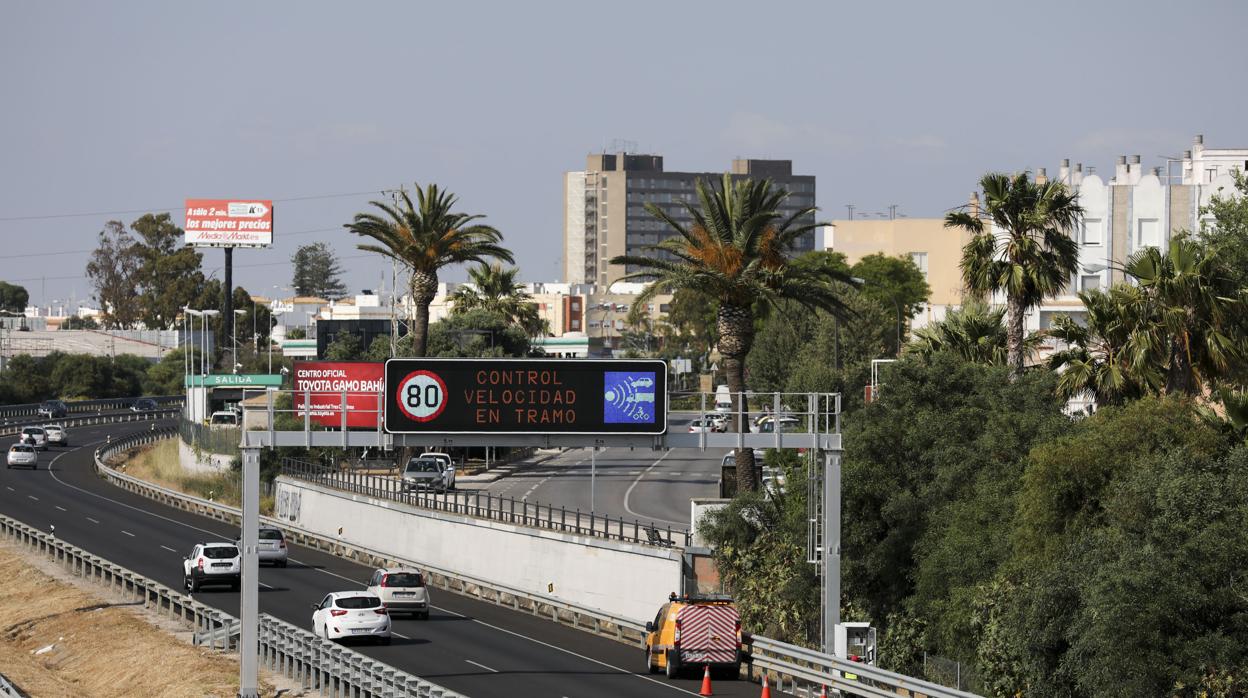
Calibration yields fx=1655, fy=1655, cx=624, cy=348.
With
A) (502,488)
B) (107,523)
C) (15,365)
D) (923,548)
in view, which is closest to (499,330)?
(502,488)

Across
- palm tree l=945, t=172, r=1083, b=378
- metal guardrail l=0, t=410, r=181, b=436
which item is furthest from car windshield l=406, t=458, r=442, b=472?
metal guardrail l=0, t=410, r=181, b=436

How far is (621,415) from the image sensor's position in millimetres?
33000

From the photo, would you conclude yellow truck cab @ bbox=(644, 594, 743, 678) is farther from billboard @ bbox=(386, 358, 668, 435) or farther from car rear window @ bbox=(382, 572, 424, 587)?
car rear window @ bbox=(382, 572, 424, 587)

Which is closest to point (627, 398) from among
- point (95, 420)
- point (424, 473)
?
point (424, 473)

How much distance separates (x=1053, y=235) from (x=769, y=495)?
10916mm

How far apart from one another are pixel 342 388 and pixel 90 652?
1100 cm

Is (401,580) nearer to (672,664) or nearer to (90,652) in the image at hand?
(90,652)

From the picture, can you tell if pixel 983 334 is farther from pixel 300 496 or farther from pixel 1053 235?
pixel 300 496

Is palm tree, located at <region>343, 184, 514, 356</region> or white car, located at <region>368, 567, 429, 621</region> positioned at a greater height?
palm tree, located at <region>343, 184, 514, 356</region>

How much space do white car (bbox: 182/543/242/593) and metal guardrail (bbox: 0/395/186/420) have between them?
96.3 metres

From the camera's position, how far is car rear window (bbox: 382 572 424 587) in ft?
149

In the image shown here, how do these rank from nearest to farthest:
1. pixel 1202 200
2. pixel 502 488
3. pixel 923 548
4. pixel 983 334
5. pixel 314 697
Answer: pixel 314 697 < pixel 923 548 < pixel 983 334 < pixel 502 488 < pixel 1202 200

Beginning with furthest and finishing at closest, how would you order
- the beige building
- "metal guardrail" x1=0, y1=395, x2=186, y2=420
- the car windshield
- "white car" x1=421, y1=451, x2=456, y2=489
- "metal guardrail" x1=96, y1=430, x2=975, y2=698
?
1. the beige building
2. "metal guardrail" x1=0, y1=395, x2=186, y2=420
3. the car windshield
4. "white car" x1=421, y1=451, x2=456, y2=489
5. "metal guardrail" x1=96, y1=430, x2=975, y2=698

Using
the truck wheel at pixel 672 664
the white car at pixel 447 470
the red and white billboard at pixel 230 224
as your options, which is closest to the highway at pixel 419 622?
the truck wheel at pixel 672 664
